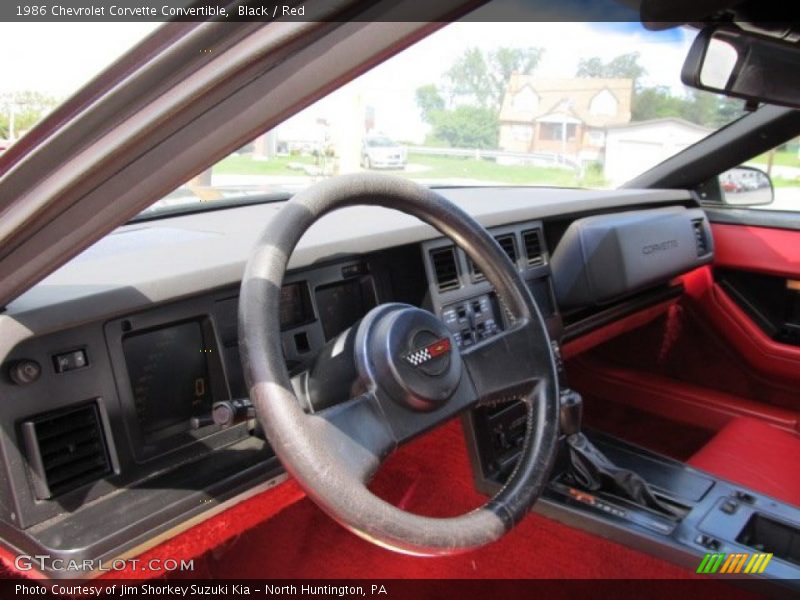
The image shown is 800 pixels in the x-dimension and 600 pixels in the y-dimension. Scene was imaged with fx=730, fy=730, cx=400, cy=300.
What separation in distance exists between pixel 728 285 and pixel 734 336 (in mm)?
233

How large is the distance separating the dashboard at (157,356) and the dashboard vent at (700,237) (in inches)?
51.9

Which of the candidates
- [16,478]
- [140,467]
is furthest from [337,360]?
[16,478]

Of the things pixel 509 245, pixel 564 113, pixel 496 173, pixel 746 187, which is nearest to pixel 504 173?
pixel 496 173

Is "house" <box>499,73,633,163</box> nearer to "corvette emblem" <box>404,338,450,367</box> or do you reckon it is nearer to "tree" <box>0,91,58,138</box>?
"corvette emblem" <box>404,338,450,367</box>

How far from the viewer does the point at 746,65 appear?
161 cm

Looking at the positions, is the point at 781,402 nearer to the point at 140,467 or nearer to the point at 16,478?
the point at 140,467

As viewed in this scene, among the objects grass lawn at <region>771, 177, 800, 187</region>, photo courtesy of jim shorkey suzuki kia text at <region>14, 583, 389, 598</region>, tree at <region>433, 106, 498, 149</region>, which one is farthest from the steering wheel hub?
grass lawn at <region>771, 177, 800, 187</region>

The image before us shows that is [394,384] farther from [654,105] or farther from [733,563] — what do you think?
[654,105]

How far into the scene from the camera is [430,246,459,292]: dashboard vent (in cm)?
208

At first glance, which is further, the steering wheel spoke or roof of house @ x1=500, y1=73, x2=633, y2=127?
roof of house @ x1=500, y1=73, x2=633, y2=127

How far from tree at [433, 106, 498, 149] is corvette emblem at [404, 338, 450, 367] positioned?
166cm

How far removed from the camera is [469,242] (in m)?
1.50

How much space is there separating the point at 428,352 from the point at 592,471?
3.15ft

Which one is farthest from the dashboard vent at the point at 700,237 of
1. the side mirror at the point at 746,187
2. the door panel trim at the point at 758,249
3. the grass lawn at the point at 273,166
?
the grass lawn at the point at 273,166
